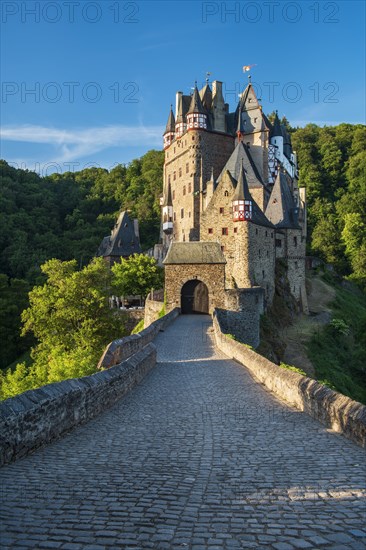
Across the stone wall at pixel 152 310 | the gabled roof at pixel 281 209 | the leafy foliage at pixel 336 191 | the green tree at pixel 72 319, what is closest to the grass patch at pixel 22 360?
the green tree at pixel 72 319

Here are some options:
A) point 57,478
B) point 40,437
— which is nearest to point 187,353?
point 40,437

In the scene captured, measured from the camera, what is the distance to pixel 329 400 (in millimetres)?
8758

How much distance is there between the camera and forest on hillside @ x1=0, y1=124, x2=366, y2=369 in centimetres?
6969

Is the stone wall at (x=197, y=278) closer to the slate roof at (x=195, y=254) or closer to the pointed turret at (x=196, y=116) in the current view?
the slate roof at (x=195, y=254)

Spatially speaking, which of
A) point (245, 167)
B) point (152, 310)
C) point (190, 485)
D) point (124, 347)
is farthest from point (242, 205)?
point (190, 485)

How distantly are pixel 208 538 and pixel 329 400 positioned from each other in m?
5.20

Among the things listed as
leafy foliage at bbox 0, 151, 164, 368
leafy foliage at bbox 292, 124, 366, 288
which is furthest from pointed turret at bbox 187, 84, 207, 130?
leafy foliage at bbox 292, 124, 366, 288

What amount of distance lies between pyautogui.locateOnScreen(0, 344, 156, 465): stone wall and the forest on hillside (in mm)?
43491

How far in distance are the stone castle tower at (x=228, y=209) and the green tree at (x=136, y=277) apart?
14.0ft

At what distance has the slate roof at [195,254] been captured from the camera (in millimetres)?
32491

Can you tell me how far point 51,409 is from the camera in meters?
7.43

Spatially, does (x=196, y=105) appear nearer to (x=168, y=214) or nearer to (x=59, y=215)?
(x=168, y=214)

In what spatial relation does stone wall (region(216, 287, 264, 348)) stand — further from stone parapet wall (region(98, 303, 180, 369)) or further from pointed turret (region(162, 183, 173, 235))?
pointed turret (region(162, 183, 173, 235))

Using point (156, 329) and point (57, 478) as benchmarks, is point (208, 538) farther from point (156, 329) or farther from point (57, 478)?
point (156, 329)
